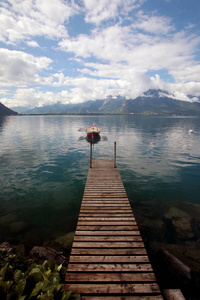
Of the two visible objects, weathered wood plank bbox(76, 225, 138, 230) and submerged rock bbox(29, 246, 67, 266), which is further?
weathered wood plank bbox(76, 225, 138, 230)

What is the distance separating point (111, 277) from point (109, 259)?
770mm

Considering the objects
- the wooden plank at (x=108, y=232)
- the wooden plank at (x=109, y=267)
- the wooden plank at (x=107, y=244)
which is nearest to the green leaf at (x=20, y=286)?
the wooden plank at (x=109, y=267)

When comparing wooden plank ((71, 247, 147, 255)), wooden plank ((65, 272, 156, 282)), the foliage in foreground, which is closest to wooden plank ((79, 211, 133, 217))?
wooden plank ((71, 247, 147, 255))

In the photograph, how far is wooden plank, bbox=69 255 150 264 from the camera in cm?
646

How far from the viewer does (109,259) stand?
6.55 meters

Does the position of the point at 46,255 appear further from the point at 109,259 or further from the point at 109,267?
the point at 109,267

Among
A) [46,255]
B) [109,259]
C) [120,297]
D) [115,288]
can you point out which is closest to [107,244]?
[109,259]

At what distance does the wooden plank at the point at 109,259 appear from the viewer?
21.2ft

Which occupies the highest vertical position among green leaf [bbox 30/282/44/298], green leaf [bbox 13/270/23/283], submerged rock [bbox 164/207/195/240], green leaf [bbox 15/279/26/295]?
green leaf [bbox 15/279/26/295]

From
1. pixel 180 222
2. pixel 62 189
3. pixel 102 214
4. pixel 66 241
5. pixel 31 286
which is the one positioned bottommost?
pixel 66 241

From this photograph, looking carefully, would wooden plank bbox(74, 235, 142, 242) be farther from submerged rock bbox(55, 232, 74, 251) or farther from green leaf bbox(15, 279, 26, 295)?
green leaf bbox(15, 279, 26, 295)

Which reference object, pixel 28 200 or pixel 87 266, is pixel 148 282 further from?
pixel 28 200

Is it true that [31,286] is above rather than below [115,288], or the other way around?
above

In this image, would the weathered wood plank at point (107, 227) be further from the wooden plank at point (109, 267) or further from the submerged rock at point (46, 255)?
the wooden plank at point (109, 267)
